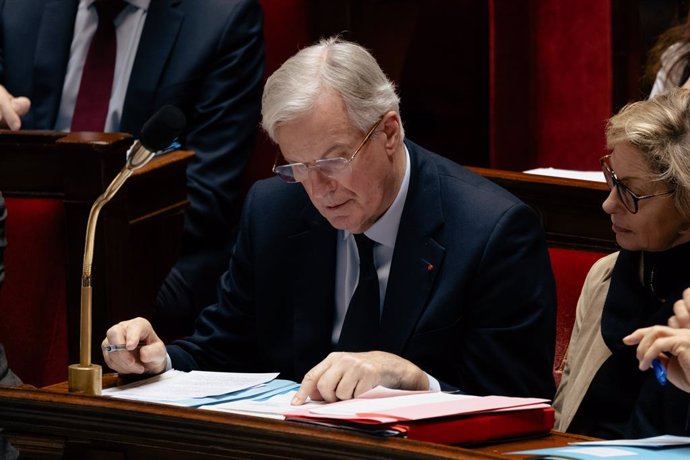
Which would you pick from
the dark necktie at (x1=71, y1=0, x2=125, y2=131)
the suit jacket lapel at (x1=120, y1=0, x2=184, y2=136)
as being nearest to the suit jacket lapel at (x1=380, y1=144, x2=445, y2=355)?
the suit jacket lapel at (x1=120, y1=0, x2=184, y2=136)

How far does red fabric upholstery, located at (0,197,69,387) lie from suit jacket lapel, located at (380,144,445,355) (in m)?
1.10

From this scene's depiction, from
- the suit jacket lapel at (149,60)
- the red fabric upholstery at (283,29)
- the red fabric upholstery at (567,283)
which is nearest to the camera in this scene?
the red fabric upholstery at (567,283)

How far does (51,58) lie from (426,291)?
70.6 inches

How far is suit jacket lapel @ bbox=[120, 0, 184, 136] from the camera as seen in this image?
366 cm

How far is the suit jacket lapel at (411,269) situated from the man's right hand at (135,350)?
427mm

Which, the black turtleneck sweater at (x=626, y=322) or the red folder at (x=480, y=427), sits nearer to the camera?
the red folder at (x=480, y=427)

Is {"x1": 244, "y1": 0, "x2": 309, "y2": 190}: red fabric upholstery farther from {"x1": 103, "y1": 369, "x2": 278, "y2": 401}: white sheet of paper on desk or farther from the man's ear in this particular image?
{"x1": 103, "y1": 369, "x2": 278, "y2": 401}: white sheet of paper on desk

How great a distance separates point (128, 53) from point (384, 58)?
2.59ft

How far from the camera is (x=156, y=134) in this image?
84.0 inches

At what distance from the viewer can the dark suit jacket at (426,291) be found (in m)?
2.39

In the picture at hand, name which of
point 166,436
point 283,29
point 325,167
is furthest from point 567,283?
point 283,29

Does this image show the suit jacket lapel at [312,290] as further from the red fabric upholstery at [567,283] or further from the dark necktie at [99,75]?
the dark necktie at [99,75]

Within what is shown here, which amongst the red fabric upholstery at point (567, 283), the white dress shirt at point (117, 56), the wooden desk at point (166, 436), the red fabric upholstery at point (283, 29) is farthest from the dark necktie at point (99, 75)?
the wooden desk at point (166, 436)

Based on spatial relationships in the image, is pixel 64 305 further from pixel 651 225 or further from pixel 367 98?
pixel 651 225
